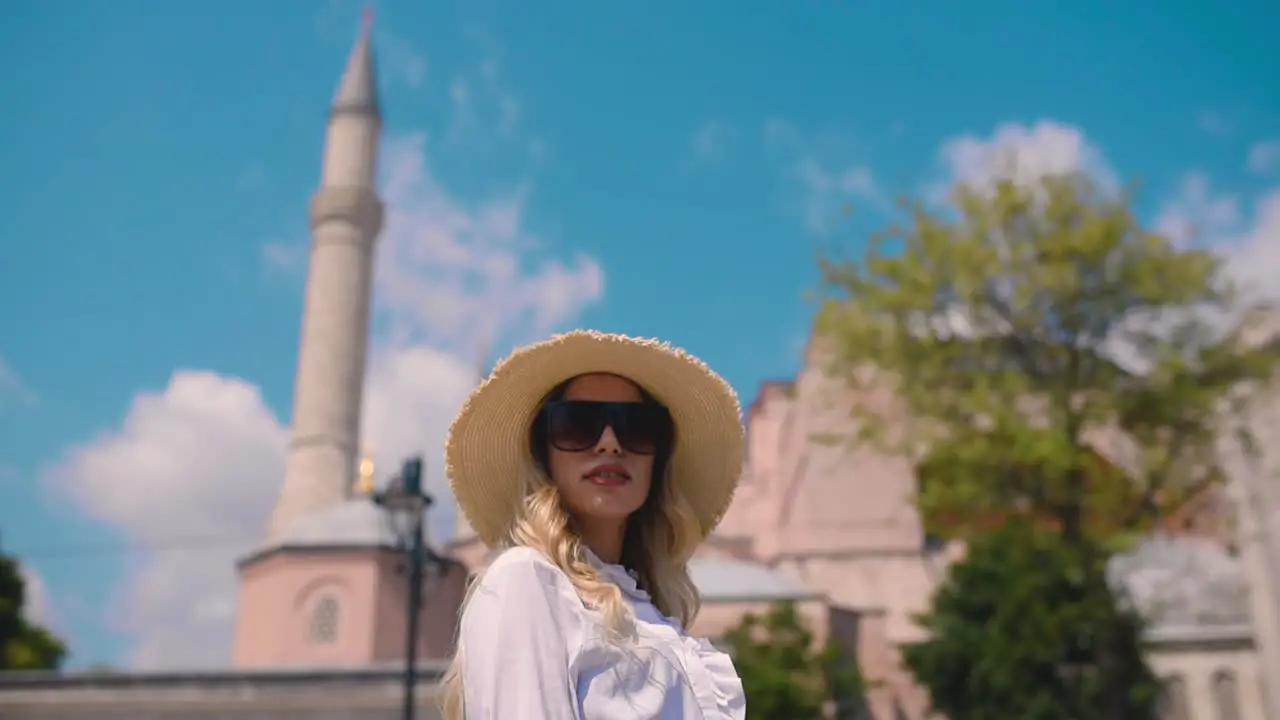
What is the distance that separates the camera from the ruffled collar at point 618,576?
201 centimetres

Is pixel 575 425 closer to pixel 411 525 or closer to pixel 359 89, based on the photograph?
pixel 411 525

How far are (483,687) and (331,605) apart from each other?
24.8 meters

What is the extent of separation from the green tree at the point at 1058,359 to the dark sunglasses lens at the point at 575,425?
11879 mm

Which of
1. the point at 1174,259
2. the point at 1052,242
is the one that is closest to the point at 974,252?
the point at 1052,242

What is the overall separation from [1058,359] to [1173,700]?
24.6 feet

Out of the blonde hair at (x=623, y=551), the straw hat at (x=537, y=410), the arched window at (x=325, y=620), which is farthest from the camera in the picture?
the arched window at (x=325, y=620)

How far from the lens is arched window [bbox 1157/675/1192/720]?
58.8 feet

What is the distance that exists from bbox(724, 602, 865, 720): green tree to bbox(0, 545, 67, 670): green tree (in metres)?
19.4

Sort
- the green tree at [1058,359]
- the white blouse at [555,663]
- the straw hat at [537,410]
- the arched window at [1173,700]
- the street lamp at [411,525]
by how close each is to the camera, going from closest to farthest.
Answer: the white blouse at [555,663] < the straw hat at [537,410] < the street lamp at [411,525] < the green tree at [1058,359] < the arched window at [1173,700]

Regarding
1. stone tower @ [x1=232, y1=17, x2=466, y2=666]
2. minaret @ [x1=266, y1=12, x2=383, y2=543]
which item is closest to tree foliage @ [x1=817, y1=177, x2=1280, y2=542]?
stone tower @ [x1=232, y1=17, x2=466, y2=666]

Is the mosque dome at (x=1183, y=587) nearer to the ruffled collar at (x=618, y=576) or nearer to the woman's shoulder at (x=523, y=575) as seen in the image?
the ruffled collar at (x=618, y=576)

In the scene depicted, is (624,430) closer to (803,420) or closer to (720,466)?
(720,466)

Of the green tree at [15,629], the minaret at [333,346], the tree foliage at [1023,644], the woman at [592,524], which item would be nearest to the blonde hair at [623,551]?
the woman at [592,524]

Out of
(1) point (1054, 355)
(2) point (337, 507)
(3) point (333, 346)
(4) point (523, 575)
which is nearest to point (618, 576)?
(4) point (523, 575)
